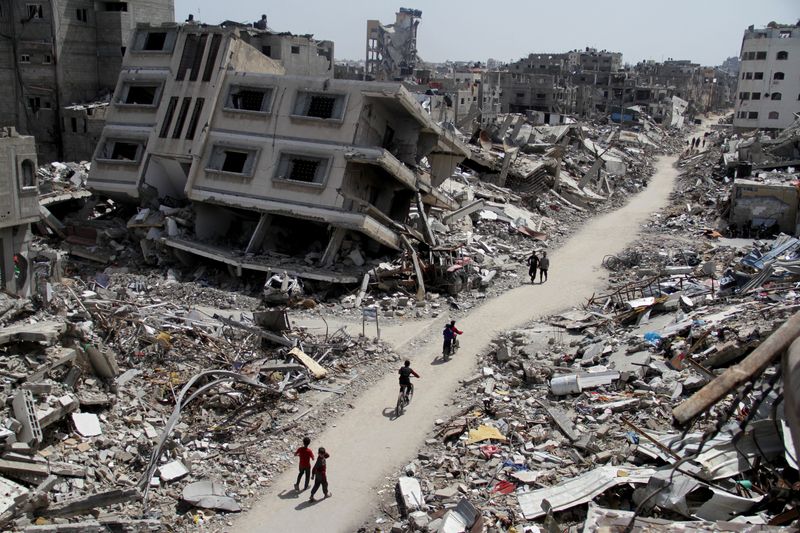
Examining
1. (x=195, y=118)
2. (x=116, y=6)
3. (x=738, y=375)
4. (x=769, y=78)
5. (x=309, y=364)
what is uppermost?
Result: (x=116, y=6)

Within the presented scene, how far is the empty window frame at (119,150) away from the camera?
1123 inches

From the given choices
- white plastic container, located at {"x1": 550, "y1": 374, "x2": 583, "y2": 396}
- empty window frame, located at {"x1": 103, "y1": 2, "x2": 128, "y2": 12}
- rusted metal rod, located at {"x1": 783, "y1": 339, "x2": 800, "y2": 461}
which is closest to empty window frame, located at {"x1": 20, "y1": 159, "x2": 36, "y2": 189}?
white plastic container, located at {"x1": 550, "y1": 374, "x2": 583, "y2": 396}

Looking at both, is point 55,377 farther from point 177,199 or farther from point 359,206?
point 177,199

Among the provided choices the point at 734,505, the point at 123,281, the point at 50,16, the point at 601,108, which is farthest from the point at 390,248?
the point at 601,108

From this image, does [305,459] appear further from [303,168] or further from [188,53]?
[188,53]

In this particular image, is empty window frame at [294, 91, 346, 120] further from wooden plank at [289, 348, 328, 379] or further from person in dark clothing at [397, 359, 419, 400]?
person in dark clothing at [397, 359, 419, 400]

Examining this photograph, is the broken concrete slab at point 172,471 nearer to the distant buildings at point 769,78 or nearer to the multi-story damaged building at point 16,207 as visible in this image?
the multi-story damaged building at point 16,207

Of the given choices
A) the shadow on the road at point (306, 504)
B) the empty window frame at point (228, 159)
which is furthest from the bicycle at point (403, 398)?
the empty window frame at point (228, 159)

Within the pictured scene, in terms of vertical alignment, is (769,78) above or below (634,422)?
above

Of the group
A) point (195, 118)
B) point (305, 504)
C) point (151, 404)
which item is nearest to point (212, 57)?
point (195, 118)

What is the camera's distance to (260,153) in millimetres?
25672

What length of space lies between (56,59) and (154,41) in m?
14.1

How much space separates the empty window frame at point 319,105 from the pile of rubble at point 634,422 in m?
9.91

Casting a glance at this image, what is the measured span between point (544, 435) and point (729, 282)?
31.3 feet
